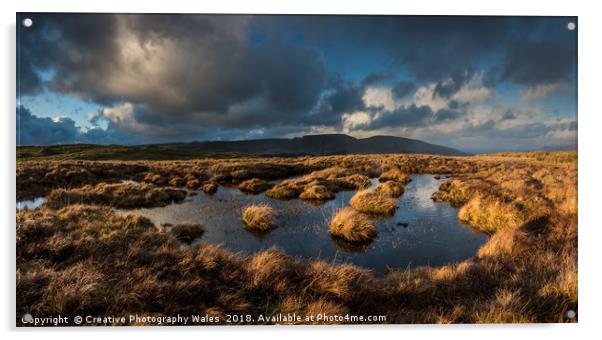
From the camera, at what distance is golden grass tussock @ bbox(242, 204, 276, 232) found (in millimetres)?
5590

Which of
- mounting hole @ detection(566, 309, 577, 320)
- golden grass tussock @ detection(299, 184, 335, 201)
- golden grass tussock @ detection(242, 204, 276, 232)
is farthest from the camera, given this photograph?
golden grass tussock @ detection(299, 184, 335, 201)

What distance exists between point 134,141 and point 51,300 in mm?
2864

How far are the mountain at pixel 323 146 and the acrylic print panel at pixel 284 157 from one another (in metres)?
0.04

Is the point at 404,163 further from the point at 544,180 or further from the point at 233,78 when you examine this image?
the point at 233,78

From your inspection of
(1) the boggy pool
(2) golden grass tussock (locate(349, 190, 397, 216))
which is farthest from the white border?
(2) golden grass tussock (locate(349, 190, 397, 216))

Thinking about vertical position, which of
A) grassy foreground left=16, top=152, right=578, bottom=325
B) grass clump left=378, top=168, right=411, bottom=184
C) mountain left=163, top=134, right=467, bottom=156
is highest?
mountain left=163, top=134, right=467, bottom=156

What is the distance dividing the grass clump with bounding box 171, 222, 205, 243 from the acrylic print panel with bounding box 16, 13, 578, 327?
0.09 feet

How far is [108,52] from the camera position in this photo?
15.5 feet

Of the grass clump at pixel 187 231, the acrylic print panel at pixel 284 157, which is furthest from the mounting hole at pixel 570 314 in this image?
the grass clump at pixel 187 231

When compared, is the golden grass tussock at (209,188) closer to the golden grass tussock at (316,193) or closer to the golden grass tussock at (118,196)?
the golden grass tussock at (118,196)

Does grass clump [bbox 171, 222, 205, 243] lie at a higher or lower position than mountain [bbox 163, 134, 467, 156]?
lower

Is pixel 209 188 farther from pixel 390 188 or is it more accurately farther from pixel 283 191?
pixel 390 188

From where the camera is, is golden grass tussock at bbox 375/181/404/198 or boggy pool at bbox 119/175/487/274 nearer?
boggy pool at bbox 119/175/487/274

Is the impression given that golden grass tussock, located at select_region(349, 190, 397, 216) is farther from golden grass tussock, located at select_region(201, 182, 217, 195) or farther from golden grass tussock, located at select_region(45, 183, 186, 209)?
golden grass tussock, located at select_region(45, 183, 186, 209)
